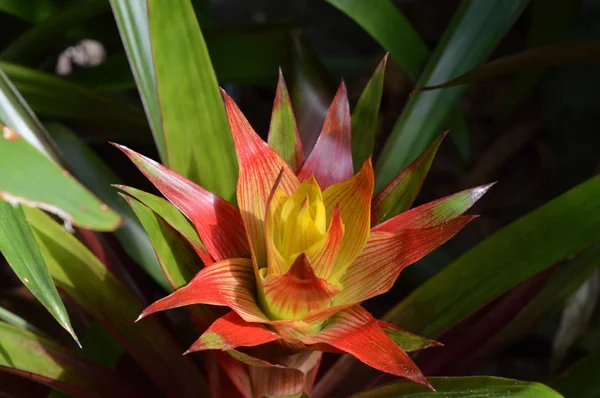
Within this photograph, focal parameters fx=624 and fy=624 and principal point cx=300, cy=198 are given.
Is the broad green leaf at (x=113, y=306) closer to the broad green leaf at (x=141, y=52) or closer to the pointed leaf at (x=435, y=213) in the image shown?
the broad green leaf at (x=141, y=52)

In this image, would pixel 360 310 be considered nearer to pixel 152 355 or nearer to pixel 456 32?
pixel 152 355

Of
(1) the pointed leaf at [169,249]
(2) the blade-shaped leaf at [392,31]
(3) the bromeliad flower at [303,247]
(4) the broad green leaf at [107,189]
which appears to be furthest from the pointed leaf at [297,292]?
(2) the blade-shaped leaf at [392,31]

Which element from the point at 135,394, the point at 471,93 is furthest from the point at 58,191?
the point at 471,93

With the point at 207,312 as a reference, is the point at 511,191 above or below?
above

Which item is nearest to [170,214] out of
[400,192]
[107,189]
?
[400,192]

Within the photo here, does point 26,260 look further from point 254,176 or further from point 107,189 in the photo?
point 107,189

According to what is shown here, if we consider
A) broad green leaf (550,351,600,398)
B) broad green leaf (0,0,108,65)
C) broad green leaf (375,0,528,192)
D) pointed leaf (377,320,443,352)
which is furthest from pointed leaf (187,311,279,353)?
broad green leaf (0,0,108,65)
